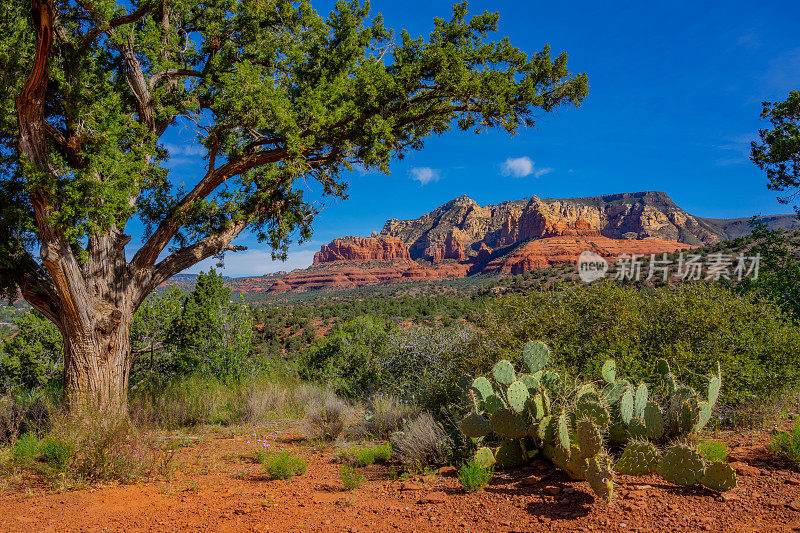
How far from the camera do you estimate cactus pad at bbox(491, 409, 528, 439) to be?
14.4 feet

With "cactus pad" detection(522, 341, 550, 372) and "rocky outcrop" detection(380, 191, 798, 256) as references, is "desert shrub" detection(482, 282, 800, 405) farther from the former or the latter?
"rocky outcrop" detection(380, 191, 798, 256)

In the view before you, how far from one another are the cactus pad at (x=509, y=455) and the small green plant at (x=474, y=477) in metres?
0.35

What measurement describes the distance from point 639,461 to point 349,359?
8.95m

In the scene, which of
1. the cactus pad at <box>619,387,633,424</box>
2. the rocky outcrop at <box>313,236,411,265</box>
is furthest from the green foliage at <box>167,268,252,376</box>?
the rocky outcrop at <box>313,236,411,265</box>

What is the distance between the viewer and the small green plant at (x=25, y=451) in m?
4.92

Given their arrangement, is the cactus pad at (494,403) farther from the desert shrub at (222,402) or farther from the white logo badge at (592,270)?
the white logo badge at (592,270)

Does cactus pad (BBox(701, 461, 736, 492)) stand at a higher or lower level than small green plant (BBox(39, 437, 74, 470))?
higher

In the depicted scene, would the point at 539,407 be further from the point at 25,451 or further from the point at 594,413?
the point at 25,451

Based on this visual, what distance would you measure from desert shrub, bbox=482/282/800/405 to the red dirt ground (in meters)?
1.45

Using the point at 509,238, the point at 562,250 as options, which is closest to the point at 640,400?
the point at 562,250

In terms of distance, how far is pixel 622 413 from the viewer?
429cm

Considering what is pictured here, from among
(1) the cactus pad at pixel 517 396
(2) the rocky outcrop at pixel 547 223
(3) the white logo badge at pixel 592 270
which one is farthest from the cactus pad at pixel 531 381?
(2) the rocky outcrop at pixel 547 223

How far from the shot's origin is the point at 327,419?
7461 mm

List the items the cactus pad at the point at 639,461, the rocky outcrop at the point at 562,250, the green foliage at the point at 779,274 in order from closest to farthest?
the cactus pad at the point at 639,461
the green foliage at the point at 779,274
the rocky outcrop at the point at 562,250
